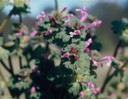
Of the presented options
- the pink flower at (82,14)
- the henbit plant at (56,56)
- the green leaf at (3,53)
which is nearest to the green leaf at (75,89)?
the henbit plant at (56,56)

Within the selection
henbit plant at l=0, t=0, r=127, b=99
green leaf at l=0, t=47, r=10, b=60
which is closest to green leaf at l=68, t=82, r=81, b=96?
henbit plant at l=0, t=0, r=127, b=99

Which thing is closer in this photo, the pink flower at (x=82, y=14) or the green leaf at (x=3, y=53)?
the pink flower at (x=82, y=14)

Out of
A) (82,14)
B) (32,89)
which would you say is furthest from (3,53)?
(82,14)

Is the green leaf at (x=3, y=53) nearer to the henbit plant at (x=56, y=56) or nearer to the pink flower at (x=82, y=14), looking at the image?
the henbit plant at (x=56, y=56)

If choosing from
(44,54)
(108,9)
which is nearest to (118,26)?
(44,54)

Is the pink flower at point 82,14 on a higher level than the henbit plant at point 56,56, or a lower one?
higher

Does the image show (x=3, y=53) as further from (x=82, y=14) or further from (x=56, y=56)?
(x=82, y=14)

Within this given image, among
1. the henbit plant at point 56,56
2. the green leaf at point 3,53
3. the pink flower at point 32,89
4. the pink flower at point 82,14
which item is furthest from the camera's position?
the pink flower at point 32,89

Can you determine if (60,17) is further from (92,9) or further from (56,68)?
(92,9)

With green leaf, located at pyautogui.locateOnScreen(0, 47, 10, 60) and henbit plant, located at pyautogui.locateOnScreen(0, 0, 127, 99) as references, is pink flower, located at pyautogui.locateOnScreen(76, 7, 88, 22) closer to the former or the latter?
henbit plant, located at pyautogui.locateOnScreen(0, 0, 127, 99)

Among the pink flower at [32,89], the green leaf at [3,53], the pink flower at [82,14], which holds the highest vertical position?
the pink flower at [82,14]
